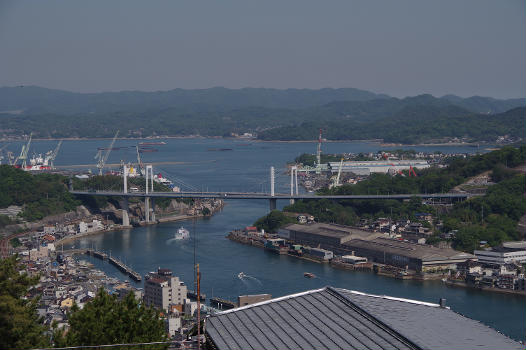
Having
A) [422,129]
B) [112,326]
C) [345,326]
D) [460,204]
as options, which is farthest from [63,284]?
[422,129]

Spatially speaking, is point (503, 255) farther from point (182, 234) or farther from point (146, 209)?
point (146, 209)

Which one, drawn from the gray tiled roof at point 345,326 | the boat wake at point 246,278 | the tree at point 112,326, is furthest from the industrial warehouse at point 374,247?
the tree at point 112,326

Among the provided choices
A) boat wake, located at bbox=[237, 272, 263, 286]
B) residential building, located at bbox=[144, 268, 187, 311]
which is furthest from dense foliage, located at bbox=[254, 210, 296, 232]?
residential building, located at bbox=[144, 268, 187, 311]

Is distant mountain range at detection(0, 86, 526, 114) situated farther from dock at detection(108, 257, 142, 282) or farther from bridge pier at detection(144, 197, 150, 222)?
dock at detection(108, 257, 142, 282)

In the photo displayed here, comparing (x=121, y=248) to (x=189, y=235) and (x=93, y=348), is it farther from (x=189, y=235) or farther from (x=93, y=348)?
(x=93, y=348)

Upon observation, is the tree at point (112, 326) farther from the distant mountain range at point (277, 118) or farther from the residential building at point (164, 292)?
the distant mountain range at point (277, 118)

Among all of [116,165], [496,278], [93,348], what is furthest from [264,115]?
[93,348]

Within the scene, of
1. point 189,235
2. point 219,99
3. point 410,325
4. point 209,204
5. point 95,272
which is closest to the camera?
point 410,325
